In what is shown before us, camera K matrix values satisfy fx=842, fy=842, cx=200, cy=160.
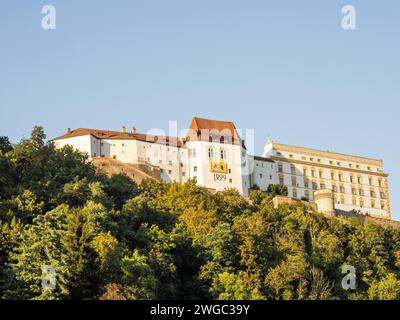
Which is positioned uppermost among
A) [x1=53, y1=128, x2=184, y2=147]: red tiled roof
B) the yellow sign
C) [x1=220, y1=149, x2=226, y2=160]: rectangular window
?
[x1=53, y1=128, x2=184, y2=147]: red tiled roof

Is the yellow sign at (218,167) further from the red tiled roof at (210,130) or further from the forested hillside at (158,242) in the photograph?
the forested hillside at (158,242)

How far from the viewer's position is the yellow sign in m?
107

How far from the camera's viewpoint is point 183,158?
10819 centimetres

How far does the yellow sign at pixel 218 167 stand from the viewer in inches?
4227

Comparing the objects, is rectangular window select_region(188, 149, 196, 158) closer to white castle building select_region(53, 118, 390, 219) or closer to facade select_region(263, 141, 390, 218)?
white castle building select_region(53, 118, 390, 219)

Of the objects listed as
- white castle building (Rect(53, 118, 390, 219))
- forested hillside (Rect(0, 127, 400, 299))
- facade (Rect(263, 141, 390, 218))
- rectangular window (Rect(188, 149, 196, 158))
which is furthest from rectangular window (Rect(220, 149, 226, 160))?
forested hillside (Rect(0, 127, 400, 299))

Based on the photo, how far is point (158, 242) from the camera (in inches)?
2574

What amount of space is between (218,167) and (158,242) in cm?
4315

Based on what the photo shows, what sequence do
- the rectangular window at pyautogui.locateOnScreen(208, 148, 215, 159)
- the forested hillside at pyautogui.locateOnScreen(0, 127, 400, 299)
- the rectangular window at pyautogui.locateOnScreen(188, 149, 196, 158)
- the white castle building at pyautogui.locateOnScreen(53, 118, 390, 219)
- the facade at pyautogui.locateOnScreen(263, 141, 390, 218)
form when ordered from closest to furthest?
the forested hillside at pyautogui.locateOnScreen(0, 127, 400, 299) < the white castle building at pyautogui.locateOnScreen(53, 118, 390, 219) < the rectangular window at pyautogui.locateOnScreen(208, 148, 215, 159) < the rectangular window at pyautogui.locateOnScreen(188, 149, 196, 158) < the facade at pyautogui.locateOnScreen(263, 141, 390, 218)

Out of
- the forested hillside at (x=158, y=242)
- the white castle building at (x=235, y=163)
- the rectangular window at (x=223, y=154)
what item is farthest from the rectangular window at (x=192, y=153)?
the forested hillside at (x=158, y=242)

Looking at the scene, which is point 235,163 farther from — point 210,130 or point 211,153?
point 210,130

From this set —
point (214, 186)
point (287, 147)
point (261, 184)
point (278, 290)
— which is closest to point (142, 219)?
point (278, 290)
